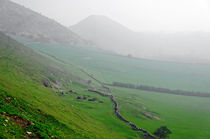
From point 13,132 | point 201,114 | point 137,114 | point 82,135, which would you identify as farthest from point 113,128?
point 201,114

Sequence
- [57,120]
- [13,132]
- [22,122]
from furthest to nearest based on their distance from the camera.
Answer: [57,120], [22,122], [13,132]

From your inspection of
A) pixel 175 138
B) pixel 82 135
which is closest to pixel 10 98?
pixel 82 135

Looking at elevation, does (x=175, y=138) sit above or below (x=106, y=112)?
below

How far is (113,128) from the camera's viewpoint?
7525 cm

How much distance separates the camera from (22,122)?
32.2 metres

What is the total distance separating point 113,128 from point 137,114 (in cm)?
3853

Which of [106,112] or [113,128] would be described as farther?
[106,112]

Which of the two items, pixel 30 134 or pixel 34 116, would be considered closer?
pixel 30 134

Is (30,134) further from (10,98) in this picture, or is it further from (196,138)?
(196,138)

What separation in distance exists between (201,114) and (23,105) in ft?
499

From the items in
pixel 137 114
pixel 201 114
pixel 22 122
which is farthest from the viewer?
pixel 201 114

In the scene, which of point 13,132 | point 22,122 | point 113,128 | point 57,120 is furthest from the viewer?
point 113,128

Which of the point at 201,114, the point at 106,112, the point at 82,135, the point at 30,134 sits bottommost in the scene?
the point at 201,114

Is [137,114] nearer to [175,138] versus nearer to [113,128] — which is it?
[175,138]
